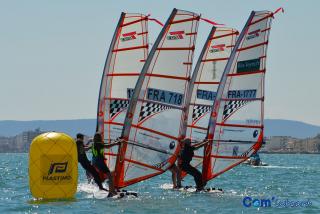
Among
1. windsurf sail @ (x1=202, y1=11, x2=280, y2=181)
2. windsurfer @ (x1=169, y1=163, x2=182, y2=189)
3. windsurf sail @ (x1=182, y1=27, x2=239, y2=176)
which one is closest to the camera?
windsurf sail @ (x1=202, y1=11, x2=280, y2=181)

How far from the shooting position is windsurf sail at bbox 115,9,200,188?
22.7 meters

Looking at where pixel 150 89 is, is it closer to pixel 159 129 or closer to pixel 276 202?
pixel 159 129

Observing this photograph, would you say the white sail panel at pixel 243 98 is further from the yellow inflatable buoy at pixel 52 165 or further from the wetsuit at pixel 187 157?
the yellow inflatable buoy at pixel 52 165

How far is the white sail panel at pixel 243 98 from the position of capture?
24812 millimetres

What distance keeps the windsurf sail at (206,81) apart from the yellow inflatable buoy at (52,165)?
8.43 m

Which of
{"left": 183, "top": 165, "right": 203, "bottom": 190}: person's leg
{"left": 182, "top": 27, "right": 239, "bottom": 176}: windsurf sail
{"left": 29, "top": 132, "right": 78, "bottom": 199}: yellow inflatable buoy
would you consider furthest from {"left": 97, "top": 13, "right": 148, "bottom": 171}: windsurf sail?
{"left": 29, "top": 132, "right": 78, "bottom": 199}: yellow inflatable buoy

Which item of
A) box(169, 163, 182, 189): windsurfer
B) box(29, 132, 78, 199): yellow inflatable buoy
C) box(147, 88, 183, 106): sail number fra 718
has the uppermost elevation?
box(147, 88, 183, 106): sail number fra 718

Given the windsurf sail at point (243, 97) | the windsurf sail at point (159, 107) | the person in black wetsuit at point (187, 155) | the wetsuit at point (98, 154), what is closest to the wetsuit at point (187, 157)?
the person in black wetsuit at point (187, 155)

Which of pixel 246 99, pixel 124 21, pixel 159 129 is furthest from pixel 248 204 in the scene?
pixel 124 21

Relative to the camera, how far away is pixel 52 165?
66.7 ft

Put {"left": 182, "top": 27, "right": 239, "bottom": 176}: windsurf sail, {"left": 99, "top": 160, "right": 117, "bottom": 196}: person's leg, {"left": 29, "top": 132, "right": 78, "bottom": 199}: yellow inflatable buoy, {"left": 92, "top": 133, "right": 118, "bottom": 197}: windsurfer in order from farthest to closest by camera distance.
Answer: {"left": 182, "top": 27, "right": 239, "bottom": 176}: windsurf sail → {"left": 92, "top": 133, "right": 118, "bottom": 197}: windsurfer → {"left": 99, "top": 160, "right": 117, "bottom": 196}: person's leg → {"left": 29, "top": 132, "right": 78, "bottom": 199}: yellow inflatable buoy

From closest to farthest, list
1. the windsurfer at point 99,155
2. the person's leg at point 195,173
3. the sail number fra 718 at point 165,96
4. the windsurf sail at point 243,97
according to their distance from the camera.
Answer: the windsurfer at point 99,155, the sail number fra 718 at point 165,96, the person's leg at point 195,173, the windsurf sail at point 243,97

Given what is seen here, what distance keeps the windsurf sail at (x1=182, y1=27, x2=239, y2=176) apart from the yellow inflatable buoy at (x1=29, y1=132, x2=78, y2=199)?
8.43 metres

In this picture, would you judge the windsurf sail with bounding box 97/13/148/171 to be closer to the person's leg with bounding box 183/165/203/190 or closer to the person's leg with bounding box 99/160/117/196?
the person's leg with bounding box 183/165/203/190
